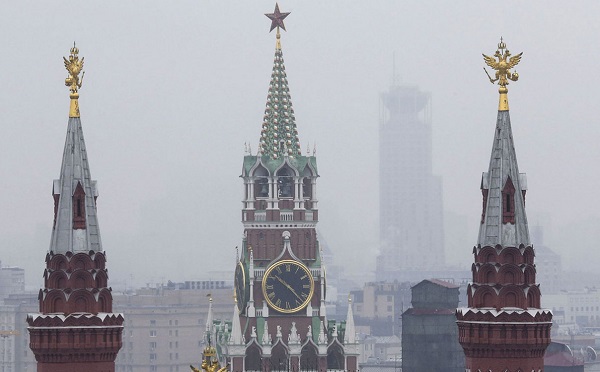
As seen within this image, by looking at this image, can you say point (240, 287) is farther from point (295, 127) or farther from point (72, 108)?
point (72, 108)

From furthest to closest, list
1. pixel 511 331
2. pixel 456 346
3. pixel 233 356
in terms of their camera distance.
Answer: pixel 456 346, pixel 233 356, pixel 511 331

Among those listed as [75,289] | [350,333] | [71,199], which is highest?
[71,199]

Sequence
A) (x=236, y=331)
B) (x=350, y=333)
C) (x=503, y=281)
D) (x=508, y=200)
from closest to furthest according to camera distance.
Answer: (x=503, y=281)
(x=508, y=200)
(x=236, y=331)
(x=350, y=333)

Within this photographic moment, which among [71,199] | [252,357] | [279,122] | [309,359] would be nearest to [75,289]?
[71,199]

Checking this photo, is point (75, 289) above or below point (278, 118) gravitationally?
below

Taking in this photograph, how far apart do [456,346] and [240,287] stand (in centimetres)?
4570

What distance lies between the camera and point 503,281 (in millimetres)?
84375

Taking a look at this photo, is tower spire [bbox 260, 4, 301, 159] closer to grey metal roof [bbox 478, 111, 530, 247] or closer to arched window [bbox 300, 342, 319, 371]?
arched window [bbox 300, 342, 319, 371]

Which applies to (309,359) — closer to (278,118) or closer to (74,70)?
(278,118)

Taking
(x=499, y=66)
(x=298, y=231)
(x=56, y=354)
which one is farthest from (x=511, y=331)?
(x=298, y=231)

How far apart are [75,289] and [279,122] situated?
7495 cm

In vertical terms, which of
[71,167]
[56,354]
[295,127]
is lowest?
[56,354]

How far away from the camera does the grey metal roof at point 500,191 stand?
8506 cm

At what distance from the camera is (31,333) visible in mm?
84875
